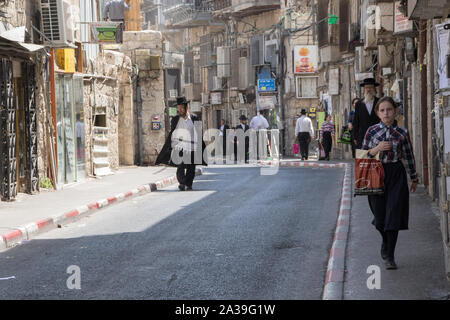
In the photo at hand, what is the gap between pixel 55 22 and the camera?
18.6m

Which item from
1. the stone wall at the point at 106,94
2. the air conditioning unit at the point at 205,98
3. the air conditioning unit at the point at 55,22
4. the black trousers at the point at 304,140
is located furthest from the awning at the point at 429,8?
the air conditioning unit at the point at 205,98

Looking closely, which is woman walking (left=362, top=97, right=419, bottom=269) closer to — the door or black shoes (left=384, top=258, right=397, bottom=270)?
black shoes (left=384, top=258, right=397, bottom=270)

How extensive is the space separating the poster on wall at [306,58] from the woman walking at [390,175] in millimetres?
34143

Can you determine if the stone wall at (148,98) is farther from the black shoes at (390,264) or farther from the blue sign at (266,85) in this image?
the black shoes at (390,264)

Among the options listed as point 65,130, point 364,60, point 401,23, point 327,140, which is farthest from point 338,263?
point 327,140

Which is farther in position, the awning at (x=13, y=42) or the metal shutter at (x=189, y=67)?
the metal shutter at (x=189, y=67)

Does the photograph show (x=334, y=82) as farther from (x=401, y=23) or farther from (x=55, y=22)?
(x=55, y=22)

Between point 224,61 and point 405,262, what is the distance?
153 feet

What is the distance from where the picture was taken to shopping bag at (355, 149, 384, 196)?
8.20m

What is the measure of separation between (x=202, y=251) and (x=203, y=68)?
2037 inches

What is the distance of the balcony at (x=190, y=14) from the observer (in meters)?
56.8
